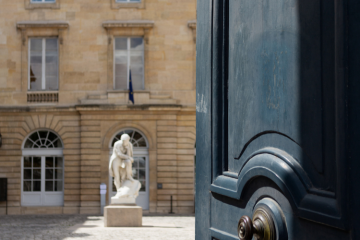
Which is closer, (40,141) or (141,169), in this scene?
(141,169)

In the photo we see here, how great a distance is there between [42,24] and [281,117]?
21165 millimetres

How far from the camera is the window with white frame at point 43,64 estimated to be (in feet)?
71.1

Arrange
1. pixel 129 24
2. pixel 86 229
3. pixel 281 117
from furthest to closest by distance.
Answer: pixel 129 24 → pixel 86 229 → pixel 281 117

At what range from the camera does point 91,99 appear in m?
21.2

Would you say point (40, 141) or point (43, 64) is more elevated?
point (43, 64)

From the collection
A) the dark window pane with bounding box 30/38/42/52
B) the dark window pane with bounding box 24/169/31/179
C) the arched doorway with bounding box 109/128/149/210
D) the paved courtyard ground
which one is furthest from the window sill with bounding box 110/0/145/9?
the paved courtyard ground

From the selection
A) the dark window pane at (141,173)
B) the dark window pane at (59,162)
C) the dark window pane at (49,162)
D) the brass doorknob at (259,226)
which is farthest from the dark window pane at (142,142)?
the brass doorknob at (259,226)

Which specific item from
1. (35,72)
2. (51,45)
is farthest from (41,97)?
(51,45)

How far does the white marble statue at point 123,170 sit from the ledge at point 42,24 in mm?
8805

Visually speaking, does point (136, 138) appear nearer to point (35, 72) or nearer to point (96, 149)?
point (96, 149)

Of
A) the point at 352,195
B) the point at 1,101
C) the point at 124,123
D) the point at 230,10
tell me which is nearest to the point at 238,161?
the point at 230,10

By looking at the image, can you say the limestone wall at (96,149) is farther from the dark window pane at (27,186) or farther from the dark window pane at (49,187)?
the dark window pane at (49,187)

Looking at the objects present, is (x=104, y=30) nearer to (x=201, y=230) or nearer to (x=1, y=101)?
(x=1, y=101)

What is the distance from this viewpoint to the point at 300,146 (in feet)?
5.17
